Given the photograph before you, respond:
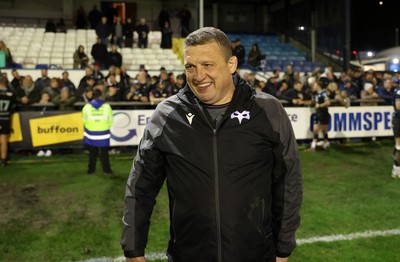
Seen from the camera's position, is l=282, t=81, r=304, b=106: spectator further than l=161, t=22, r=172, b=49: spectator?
No

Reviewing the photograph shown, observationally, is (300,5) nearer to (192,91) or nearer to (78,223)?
(78,223)

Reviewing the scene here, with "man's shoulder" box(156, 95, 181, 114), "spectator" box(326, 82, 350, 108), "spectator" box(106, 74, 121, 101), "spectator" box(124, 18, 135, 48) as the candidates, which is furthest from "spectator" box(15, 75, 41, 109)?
"man's shoulder" box(156, 95, 181, 114)

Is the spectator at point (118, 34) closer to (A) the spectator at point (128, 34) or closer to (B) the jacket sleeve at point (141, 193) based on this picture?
(A) the spectator at point (128, 34)

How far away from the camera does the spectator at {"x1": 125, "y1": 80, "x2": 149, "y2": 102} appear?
1241 cm

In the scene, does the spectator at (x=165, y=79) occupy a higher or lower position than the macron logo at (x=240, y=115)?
higher

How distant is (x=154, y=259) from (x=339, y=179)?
513 cm

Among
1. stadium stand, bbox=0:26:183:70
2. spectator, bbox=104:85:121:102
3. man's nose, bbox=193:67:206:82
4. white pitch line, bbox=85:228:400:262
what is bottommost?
white pitch line, bbox=85:228:400:262

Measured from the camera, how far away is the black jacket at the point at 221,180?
2.24 meters

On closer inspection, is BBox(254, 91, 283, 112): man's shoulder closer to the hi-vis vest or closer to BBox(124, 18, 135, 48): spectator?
the hi-vis vest

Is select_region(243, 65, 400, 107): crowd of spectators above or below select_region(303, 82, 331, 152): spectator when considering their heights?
above

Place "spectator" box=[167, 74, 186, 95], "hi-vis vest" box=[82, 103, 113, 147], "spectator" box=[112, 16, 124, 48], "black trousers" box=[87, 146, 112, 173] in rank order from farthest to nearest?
Answer: "spectator" box=[112, 16, 124, 48], "spectator" box=[167, 74, 186, 95], "black trousers" box=[87, 146, 112, 173], "hi-vis vest" box=[82, 103, 113, 147]

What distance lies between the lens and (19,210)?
22.8 ft

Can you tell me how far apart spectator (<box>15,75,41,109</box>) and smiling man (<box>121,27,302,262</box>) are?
10072 mm

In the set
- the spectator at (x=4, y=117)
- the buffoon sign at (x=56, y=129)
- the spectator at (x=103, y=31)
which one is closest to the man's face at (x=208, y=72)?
the spectator at (x=4, y=117)
